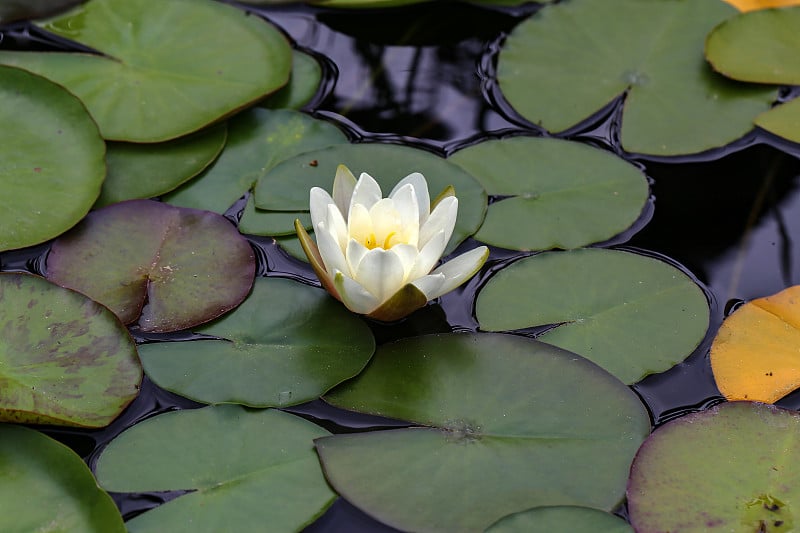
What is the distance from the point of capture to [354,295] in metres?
1.96

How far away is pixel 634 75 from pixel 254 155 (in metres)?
1.41

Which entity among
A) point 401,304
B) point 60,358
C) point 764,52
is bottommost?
point 60,358

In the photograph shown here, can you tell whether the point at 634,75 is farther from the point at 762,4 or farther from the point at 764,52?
the point at 762,4

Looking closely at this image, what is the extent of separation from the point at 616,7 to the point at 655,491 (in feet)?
6.71

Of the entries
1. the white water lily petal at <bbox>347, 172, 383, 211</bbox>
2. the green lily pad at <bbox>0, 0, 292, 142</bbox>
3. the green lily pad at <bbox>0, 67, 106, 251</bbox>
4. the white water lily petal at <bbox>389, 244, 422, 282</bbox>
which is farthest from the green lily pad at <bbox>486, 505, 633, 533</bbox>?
the green lily pad at <bbox>0, 0, 292, 142</bbox>

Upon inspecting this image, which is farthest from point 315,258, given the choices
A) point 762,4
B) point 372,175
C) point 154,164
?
point 762,4

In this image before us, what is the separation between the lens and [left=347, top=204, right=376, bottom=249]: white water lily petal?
6.52 feet

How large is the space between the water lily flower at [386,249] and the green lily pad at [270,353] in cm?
9

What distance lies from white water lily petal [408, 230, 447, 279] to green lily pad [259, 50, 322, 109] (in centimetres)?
102

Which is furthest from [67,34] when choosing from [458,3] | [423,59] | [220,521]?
[220,521]

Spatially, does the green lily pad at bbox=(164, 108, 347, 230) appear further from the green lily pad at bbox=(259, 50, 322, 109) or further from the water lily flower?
the water lily flower

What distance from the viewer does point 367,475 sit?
1.76 metres

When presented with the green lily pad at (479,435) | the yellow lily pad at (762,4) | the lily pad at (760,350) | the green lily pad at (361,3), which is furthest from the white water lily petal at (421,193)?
the yellow lily pad at (762,4)

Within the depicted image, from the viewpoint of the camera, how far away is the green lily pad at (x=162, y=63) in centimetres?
254
